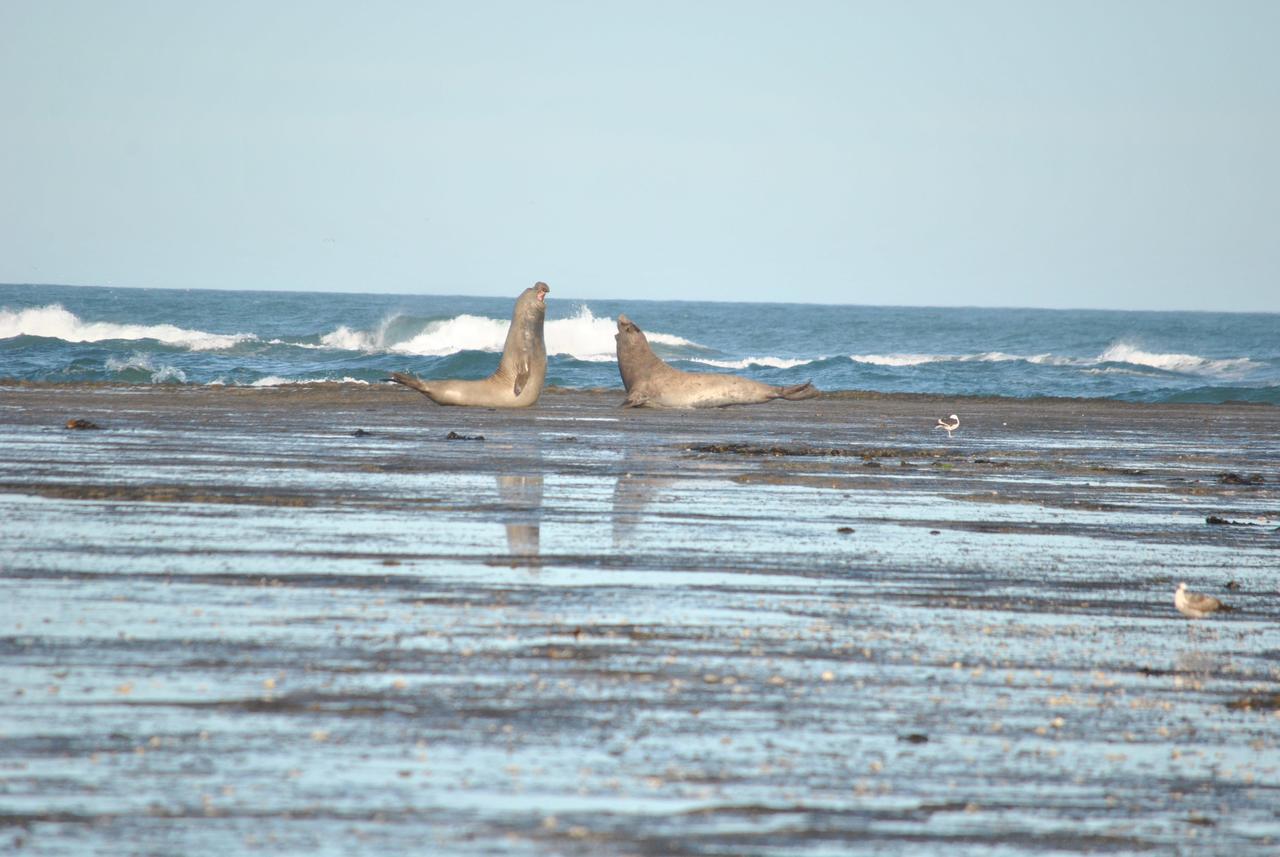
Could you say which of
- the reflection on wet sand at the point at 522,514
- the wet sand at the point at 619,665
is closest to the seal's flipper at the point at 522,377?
the wet sand at the point at 619,665

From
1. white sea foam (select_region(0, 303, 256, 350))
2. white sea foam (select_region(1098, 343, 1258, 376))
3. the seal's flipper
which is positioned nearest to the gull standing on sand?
the seal's flipper

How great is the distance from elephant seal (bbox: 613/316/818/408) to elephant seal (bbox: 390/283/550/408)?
1.16 metres

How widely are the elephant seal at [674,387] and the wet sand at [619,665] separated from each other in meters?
7.87

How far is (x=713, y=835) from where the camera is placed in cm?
358

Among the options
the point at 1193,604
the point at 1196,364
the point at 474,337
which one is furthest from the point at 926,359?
the point at 1193,604

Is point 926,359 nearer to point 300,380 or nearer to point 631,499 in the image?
point 300,380

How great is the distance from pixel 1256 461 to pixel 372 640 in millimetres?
11908

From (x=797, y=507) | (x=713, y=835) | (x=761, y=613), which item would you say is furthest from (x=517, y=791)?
(x=797, y=507)

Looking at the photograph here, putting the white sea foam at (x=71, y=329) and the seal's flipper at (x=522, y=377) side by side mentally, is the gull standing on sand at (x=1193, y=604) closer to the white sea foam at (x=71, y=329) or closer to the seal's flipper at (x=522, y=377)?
the seal's flipper at (x=522, y=377)

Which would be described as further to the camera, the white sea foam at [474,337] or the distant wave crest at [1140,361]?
the white sea foam at [474,337]

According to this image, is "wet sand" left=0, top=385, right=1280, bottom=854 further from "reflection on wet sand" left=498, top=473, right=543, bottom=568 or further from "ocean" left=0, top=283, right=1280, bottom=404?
"ocean" left=0, top=283, right=1280, bottom=404

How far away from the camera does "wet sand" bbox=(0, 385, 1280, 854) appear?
3.71 metres

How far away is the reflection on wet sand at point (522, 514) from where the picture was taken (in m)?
7.44

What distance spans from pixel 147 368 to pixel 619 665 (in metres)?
25.8
